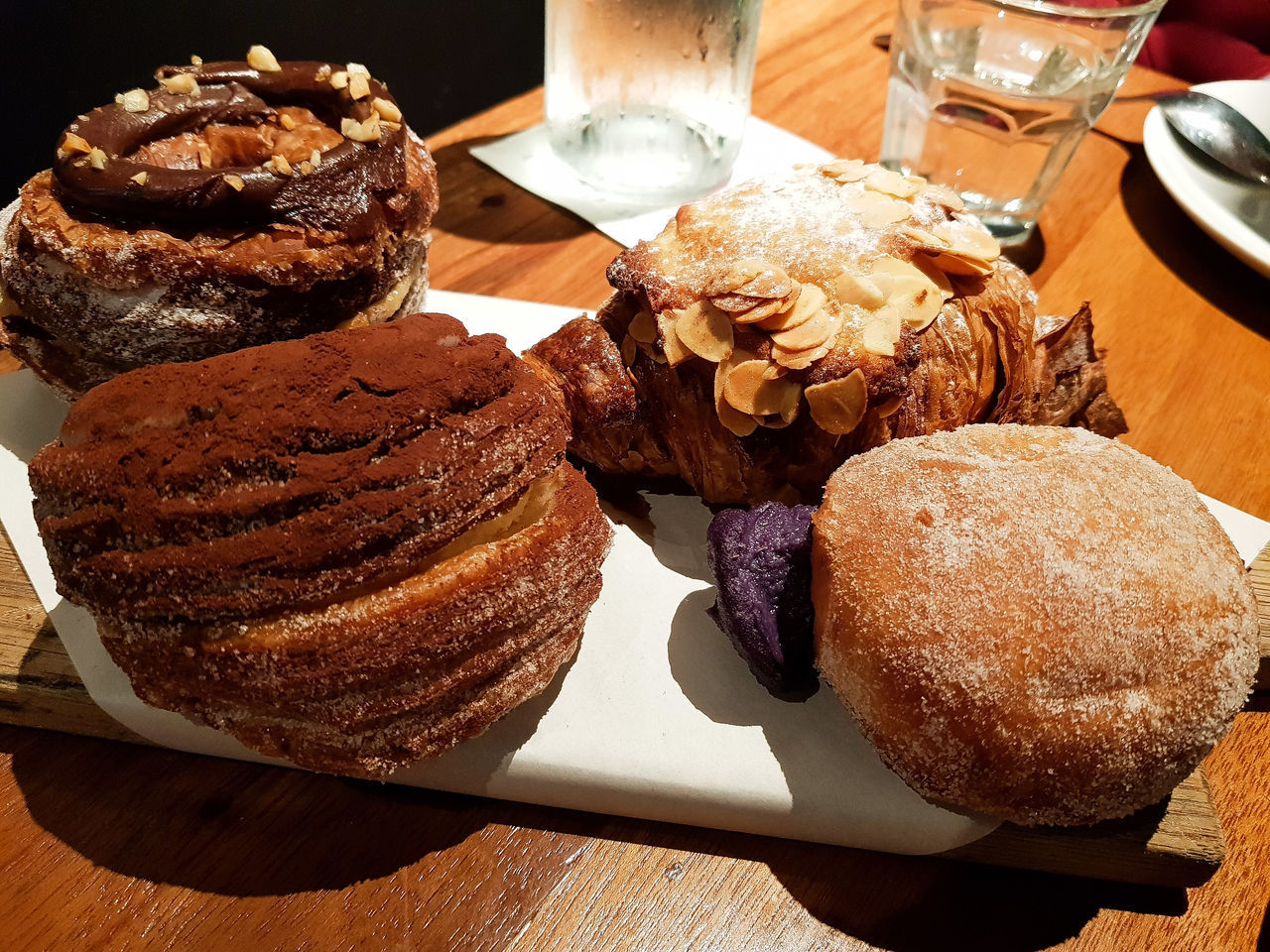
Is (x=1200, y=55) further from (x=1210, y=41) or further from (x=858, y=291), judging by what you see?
(x=858, y=291)

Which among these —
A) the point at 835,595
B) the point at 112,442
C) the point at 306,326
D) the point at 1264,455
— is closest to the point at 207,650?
the point at 112,442

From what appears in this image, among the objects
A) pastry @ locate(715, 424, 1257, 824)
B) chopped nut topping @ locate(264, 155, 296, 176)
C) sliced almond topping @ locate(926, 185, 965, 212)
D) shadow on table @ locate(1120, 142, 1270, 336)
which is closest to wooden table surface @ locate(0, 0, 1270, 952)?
pastry @ locate(715, 424, 1257, 824)

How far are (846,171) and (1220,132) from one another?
1092 millimetres

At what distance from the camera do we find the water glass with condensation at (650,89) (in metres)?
1.50

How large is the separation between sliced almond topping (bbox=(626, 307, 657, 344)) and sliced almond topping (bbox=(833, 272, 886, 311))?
20cm

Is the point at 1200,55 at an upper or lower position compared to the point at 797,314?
lower

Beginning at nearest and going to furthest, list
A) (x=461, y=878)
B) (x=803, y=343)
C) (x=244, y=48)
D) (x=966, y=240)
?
(x=461, y=878), (x=803, y=343), (x=966, y=240), (x=244, y=48)

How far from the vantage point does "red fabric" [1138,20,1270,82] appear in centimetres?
236

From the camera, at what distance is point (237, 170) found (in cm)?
93

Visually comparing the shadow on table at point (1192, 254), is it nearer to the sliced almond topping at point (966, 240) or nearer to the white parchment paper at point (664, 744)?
the sliced almond topping at point (966, 240)

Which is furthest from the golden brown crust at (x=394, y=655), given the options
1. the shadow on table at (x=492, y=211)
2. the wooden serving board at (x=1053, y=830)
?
the shadow on table at (x=492, y=211)

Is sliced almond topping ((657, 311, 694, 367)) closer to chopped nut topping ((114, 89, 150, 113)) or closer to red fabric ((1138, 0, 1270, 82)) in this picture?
chopped nut topping ((114, 89, 150, 113))

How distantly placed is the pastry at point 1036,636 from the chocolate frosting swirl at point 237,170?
63 centimetres

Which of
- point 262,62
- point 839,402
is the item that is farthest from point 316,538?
point 262,62
